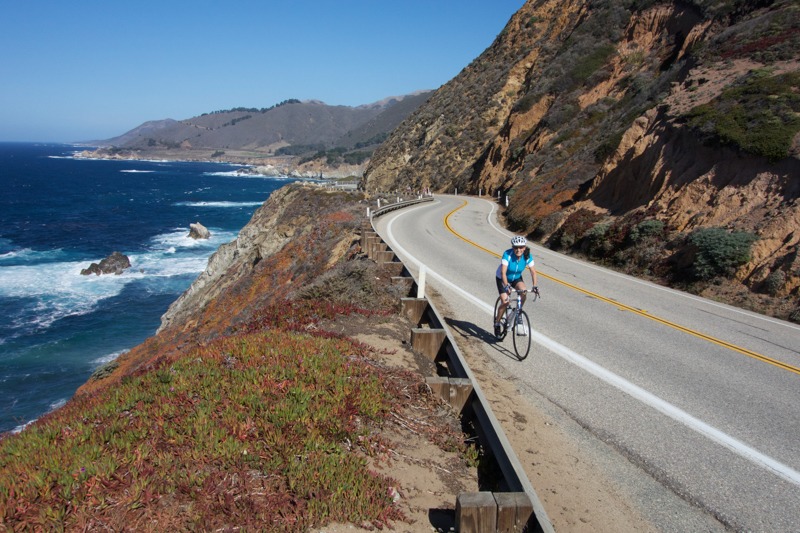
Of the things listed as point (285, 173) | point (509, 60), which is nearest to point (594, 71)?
point (509, 60)

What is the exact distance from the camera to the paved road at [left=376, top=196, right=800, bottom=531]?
4863 mm

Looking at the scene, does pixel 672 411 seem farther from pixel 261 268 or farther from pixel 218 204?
pixel 218 204

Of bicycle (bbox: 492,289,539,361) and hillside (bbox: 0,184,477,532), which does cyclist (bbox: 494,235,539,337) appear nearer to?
bicycle (bbox: 492,289,539,361)

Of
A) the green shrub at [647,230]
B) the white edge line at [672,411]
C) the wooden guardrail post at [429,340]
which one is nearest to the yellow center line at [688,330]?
the white edge line at [672,411]

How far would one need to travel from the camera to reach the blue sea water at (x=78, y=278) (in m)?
25.8

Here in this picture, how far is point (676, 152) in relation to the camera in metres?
18.2

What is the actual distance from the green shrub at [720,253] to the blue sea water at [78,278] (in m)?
15.5

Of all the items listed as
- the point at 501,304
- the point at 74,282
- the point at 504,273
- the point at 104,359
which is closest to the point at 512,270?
the point at 504,273

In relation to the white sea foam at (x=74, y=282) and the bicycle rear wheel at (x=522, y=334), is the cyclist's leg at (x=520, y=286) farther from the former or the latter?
the white sea foam at (x=74, y=282)

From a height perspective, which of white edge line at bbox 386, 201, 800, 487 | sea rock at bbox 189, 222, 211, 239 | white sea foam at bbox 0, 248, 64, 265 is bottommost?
white sea foam at bbox 0, 248, 64, 265

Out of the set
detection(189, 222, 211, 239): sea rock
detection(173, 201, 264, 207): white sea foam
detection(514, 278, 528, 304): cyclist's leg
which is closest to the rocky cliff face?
detection(514, 278, 528, 304): cyclist's leg

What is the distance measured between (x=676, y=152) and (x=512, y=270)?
13390mm

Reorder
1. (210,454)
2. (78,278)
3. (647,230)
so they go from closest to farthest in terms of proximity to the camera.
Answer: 1. (210,454)
2. (647,230)
3. (78,278)

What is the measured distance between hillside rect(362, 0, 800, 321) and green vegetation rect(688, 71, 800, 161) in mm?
47
